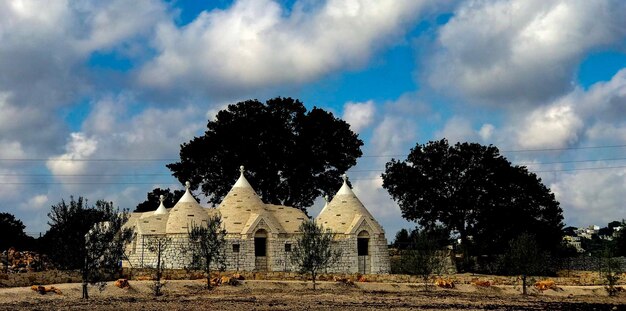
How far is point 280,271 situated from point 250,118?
2724 centimetres

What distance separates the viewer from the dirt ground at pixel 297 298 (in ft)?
98.0

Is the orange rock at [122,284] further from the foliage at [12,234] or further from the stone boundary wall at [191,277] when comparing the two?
the foliage at [12,234]

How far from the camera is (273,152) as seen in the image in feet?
245

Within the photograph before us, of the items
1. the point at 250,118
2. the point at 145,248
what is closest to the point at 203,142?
the point at 250,118

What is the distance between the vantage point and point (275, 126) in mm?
75688

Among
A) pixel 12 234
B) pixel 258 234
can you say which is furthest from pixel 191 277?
pixel 12 234

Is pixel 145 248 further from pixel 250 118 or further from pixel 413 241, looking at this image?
pixel 250 118

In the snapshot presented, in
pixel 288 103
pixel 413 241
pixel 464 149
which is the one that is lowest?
pixel 413 241

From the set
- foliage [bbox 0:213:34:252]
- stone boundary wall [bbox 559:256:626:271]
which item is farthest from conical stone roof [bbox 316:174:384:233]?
foliage [bbox 0:213:34:252]

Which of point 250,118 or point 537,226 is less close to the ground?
point 250,118

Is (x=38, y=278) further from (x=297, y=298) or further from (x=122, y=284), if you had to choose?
(x=297, y=298)

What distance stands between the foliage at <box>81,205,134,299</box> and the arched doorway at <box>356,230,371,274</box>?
25.4m

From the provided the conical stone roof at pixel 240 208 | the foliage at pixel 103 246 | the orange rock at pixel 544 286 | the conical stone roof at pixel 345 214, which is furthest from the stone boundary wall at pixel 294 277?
the foliage at pixel 103 246

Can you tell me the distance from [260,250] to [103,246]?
2286cm
